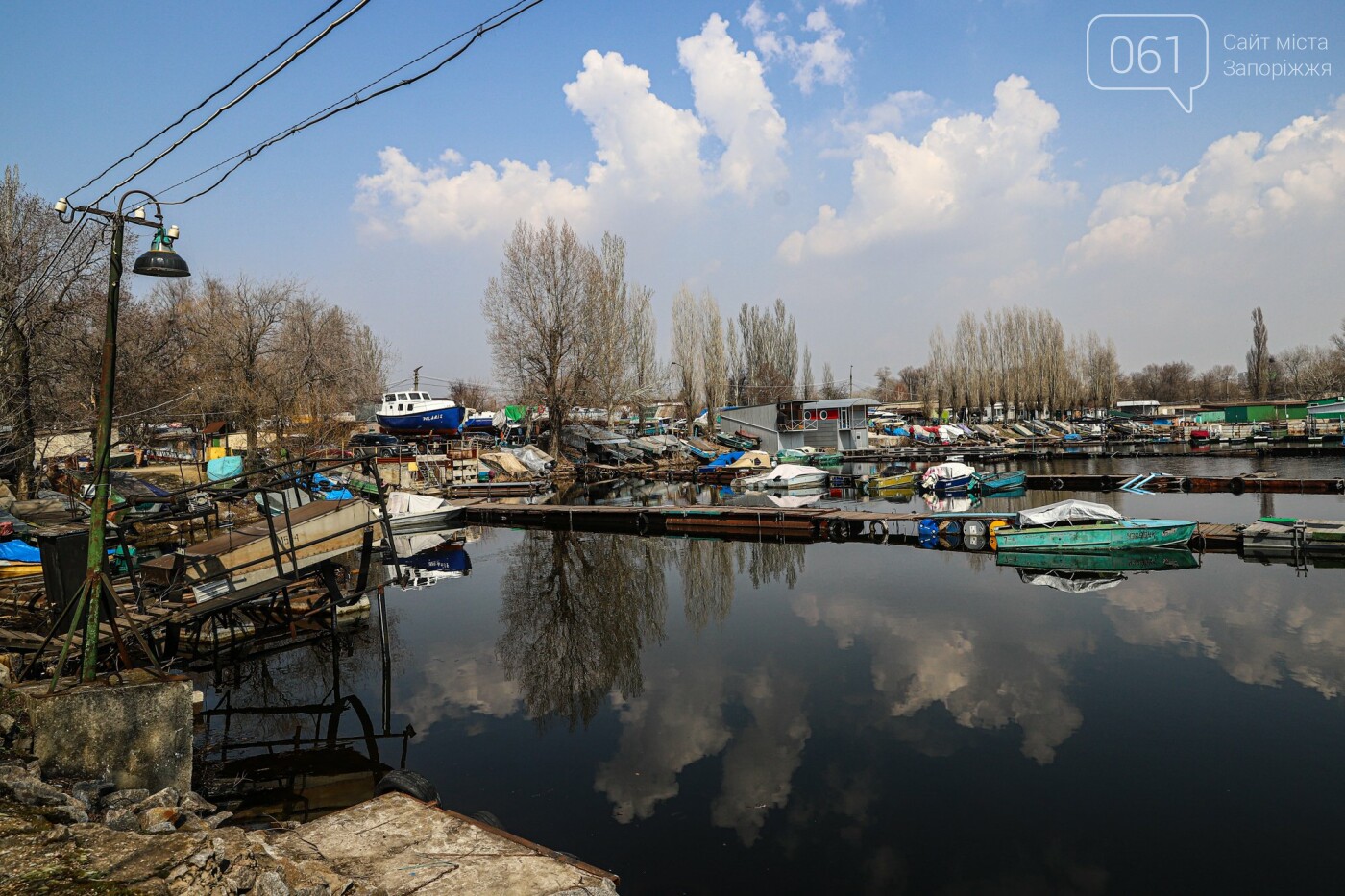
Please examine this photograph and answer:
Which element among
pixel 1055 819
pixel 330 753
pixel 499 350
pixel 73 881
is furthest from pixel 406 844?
pixel 499 350

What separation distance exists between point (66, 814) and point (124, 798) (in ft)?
2.77

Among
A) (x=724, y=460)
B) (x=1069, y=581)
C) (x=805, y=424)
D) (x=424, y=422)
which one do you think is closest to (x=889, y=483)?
(x=724, y=460)

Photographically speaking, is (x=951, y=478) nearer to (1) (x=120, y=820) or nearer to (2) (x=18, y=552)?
(2) (x=18, y=552)

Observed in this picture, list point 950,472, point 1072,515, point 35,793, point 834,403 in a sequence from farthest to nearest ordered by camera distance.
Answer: point 834,403, point 950,472, point 1072,515, point 35,793

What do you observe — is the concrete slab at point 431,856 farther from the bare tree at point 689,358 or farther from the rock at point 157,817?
the bare tree at point 689,358

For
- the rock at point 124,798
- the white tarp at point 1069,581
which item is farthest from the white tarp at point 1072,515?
the rock at point 124,798

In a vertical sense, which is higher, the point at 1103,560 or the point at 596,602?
the point at 1103,560

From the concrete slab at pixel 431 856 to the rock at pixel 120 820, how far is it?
103 cm

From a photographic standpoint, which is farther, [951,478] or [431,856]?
[951,478]

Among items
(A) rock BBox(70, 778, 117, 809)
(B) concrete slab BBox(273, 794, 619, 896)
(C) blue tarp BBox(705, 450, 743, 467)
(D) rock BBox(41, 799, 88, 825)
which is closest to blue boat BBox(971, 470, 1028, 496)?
(C) blue tarp BBox(705, 450, 743, 467)

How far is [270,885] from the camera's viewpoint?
4441 millimetres

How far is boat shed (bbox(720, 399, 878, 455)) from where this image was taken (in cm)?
5416

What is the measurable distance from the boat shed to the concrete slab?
48.1 m

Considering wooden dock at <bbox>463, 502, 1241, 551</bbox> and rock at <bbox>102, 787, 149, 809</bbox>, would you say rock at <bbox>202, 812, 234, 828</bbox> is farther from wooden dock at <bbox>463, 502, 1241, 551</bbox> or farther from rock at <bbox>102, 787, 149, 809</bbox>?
wooden dock at <bbox>463, 502, 1241, 551</bbox>
